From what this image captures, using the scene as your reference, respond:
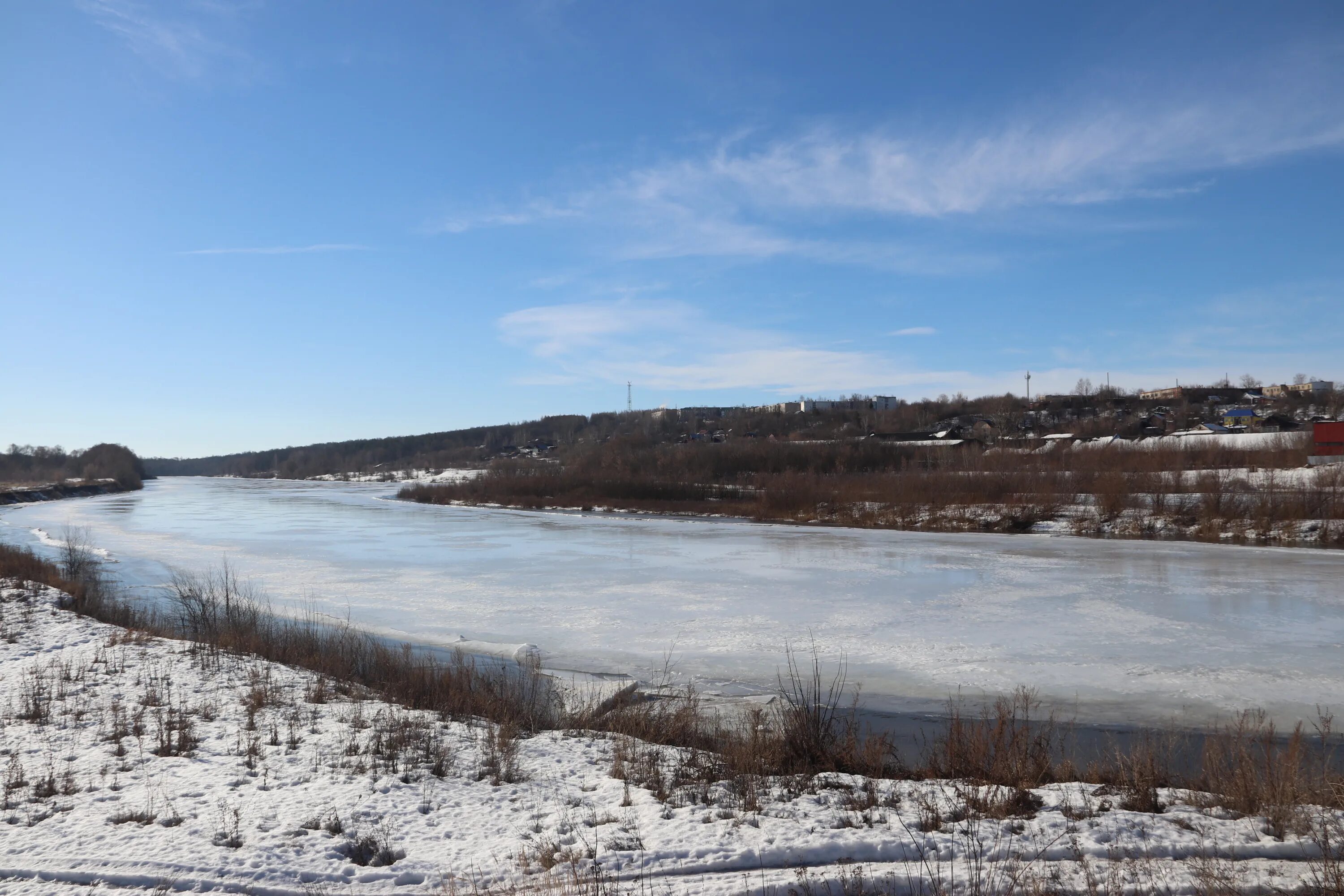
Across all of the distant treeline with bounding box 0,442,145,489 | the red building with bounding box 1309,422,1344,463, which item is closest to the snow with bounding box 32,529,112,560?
the red building with bounding box 1309,422,1344,463

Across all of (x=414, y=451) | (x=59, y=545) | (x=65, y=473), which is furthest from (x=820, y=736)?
(x=414, y=451)

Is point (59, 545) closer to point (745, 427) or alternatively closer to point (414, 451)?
point (745, 427)

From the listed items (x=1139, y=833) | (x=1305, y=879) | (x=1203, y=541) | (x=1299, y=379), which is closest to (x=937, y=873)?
(x=1139, y=833)

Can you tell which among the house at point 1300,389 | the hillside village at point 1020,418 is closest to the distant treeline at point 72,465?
the hillside village at point 1020,418

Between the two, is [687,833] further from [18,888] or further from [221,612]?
[221,612]

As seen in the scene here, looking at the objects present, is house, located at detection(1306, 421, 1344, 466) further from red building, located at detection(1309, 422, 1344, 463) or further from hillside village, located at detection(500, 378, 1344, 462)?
hillside village, located at detection(500, 378, 1344, 462)

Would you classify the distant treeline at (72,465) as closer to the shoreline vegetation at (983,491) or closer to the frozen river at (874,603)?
the shoreline vegetation at (983,491)

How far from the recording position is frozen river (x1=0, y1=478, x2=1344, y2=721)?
7.88 metres

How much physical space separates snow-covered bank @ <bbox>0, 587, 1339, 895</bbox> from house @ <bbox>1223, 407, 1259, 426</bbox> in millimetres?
68241

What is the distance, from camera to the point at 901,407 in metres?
99.4

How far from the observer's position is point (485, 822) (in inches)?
173

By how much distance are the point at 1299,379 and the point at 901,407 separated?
40.4 meters

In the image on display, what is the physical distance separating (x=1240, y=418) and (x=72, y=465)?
372 feet

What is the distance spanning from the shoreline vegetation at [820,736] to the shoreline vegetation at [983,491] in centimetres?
1722
